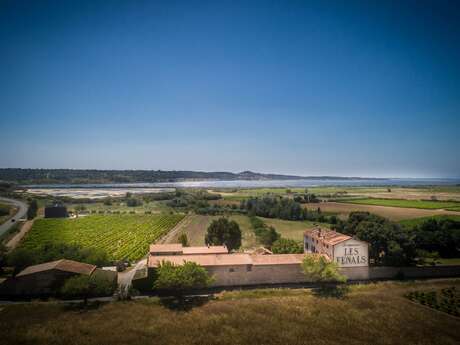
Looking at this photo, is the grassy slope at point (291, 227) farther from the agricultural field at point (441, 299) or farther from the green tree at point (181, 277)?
the green tree at point (181, 277)

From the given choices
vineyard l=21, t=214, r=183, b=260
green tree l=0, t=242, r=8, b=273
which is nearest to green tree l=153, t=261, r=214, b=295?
vineyard l=21, t=214, r=183, b=260

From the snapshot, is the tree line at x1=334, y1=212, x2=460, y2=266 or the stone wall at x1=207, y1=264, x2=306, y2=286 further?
the tree line at x1=334, y1=212, x2=460, y2=266

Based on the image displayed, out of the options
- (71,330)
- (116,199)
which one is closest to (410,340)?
(71,330)

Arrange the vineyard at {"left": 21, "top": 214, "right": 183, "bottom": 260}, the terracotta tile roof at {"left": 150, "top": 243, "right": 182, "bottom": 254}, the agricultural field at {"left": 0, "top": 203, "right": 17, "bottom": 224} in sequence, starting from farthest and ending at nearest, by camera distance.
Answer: the vineyard at {"left": 21, "top": 214, "right": 183, "bottom": 260} → the terracotta tile roof at {"left": 150, "top": 243, "right": 182, "bottom": 254} → the agricultural field at {"left": 0, "top": 203, "right": 17, "bottom": 224}

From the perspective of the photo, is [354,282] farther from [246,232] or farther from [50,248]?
[50,248]

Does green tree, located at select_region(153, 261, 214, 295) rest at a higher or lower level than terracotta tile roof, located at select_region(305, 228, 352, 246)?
lower

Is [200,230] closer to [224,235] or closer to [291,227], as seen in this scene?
[224,235]

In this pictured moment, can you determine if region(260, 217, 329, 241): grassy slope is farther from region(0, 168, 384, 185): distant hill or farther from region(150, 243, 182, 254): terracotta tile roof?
region(0, 168, 384, 185): distant hill
